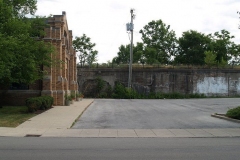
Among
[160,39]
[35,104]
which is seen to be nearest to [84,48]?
[160,39]

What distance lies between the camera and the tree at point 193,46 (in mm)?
64562

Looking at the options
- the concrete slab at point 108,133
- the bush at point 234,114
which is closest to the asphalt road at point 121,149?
the concrete slab at point 108,133

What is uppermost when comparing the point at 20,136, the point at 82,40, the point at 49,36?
the point at 82,40

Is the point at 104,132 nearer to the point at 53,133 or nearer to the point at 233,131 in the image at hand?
the point at 53,133

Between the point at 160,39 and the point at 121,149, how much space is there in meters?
66.4

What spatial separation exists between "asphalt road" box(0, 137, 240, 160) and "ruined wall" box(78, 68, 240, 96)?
34.0 m

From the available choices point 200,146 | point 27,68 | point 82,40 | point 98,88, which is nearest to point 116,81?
point 98,88

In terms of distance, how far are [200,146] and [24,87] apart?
20383mm

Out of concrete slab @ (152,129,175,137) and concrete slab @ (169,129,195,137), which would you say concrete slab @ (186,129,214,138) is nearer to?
concrete slab @ (169,129,195,137)

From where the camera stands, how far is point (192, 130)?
45.5 ft

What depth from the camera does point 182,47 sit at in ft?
221

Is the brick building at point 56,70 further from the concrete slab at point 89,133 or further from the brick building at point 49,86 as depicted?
the concrete slab at point 89,133

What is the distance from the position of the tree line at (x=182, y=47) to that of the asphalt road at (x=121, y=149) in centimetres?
4872

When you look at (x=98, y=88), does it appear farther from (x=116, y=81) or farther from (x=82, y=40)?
(x=82, y=40)
